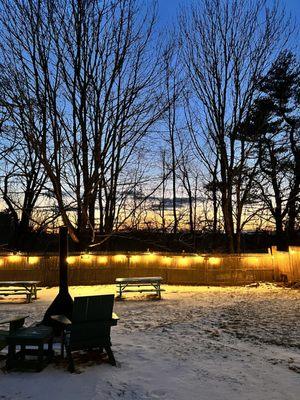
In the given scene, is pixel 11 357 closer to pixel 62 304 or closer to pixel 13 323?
pixel 13 323

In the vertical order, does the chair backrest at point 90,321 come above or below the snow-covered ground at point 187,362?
above

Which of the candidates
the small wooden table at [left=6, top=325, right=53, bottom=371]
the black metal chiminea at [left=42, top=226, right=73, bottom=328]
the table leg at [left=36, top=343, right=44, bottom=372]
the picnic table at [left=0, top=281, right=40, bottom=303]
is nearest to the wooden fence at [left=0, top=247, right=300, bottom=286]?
the picnic table at [left=0, top=281, right=40, bottom=303]

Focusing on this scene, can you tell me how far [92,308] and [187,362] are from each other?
5.48ft

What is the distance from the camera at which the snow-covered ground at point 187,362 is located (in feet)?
14.3

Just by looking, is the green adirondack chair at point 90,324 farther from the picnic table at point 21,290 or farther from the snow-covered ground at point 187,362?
the picnic table at point 21,290

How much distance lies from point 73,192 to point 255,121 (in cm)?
1181

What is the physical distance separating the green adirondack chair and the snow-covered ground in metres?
0.27

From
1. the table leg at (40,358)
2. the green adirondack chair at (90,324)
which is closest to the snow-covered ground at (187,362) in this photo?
the table leg at (40,358)

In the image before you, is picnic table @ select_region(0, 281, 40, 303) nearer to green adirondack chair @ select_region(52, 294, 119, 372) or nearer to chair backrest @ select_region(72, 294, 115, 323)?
green adirondack chair @ select_region(52, 294, 119, 372)

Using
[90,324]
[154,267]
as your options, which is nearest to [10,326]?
[90,324]

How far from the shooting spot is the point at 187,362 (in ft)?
18.3

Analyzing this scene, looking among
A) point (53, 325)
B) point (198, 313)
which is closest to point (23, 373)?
point (53, 325)

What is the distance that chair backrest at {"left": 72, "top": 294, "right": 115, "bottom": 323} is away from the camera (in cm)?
517

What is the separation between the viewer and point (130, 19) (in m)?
14.2
